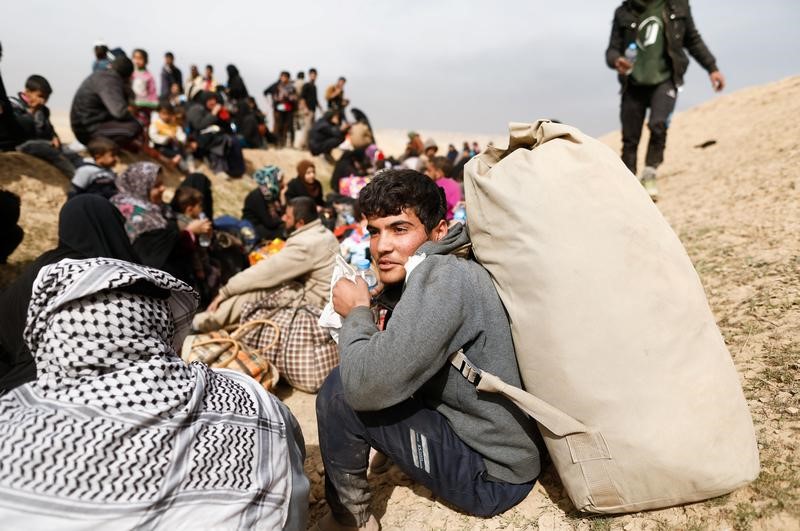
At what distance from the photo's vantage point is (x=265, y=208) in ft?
21.7

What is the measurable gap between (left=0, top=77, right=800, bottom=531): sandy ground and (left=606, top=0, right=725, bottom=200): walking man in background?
103cm

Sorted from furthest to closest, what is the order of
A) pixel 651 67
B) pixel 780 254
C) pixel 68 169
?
pixel 68 169
pixel 651 67
pixel 780 254

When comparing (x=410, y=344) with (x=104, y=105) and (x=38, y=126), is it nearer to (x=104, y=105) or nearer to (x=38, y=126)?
(x=104, y=105)

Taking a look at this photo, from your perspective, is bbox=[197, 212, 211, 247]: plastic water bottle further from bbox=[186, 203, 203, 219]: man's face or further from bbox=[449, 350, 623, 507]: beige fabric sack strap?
bbox=[449, 350, 623, 507]: beige fabric sack strap

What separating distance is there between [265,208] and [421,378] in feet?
18.3

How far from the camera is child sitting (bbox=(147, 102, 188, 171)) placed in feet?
27.2

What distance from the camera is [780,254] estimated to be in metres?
3.09

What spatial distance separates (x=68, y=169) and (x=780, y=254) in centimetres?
785

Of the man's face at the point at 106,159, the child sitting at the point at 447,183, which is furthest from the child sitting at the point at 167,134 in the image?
the child sitting at the point at 447,183

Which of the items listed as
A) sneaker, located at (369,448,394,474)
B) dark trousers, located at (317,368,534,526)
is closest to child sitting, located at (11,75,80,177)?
sneaker, located at (369,448,394,474)

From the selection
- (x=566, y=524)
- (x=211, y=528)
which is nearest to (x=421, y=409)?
(x=566, y=524)

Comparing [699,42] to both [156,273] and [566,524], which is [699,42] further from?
[156,273]

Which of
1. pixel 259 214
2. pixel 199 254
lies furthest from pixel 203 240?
pixel 259 214

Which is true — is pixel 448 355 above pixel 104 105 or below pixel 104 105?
below
